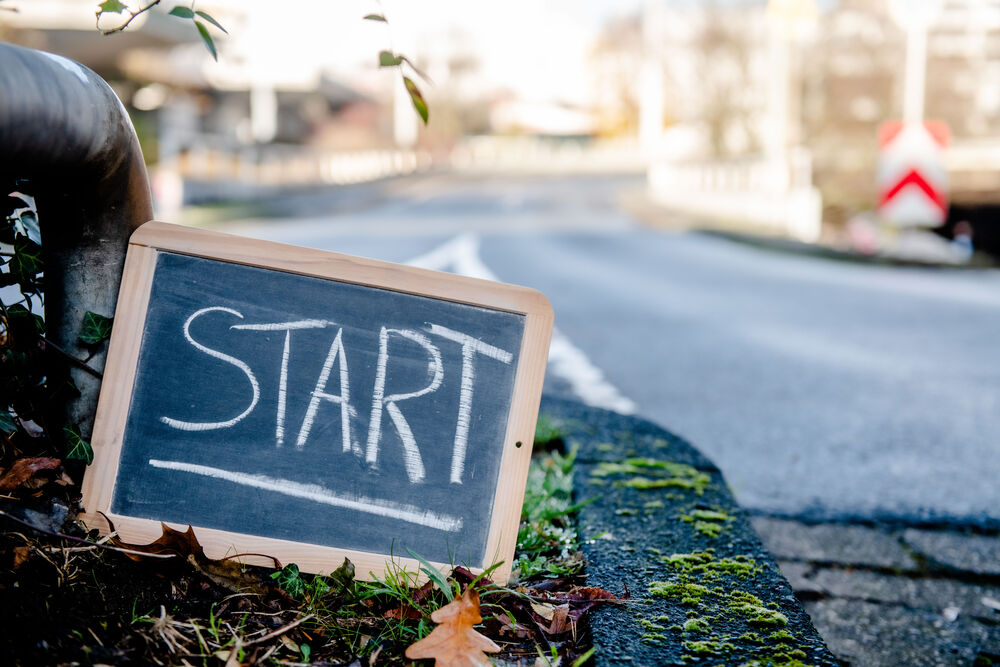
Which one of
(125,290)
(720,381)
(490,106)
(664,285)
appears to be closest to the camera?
(125,290)

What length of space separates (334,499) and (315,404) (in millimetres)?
184

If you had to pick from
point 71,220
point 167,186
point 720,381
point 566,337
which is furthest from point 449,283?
point 167,186

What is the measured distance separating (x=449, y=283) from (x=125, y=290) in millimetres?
621

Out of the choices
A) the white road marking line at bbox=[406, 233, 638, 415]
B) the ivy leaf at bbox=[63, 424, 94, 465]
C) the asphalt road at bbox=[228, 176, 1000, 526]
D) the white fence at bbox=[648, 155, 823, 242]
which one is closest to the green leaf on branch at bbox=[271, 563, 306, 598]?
the ivy leaf at bbox=[63, 424, 94, 465]

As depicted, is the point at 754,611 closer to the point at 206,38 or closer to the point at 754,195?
the point at 206,38

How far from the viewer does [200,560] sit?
1.57 metres

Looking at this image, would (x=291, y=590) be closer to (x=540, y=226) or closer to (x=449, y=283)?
(x=449, y=283)

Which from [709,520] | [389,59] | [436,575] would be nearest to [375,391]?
[436,575]

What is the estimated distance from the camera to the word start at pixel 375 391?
170 centimetres

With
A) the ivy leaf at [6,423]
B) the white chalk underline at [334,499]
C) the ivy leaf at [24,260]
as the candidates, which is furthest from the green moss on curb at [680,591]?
the ivy leaf at [24,260]

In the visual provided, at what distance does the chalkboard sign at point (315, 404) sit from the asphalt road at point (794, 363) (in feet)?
5.39

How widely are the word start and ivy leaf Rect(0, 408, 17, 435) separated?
26cm

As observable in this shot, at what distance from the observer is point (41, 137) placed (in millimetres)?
1291

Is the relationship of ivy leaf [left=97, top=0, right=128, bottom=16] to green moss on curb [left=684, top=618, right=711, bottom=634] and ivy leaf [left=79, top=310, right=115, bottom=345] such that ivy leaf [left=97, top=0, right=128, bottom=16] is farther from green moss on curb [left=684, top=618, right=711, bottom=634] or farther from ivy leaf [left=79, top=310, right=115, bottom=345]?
green moss on curb [left=684, top=618, right=711, bottom=634]
